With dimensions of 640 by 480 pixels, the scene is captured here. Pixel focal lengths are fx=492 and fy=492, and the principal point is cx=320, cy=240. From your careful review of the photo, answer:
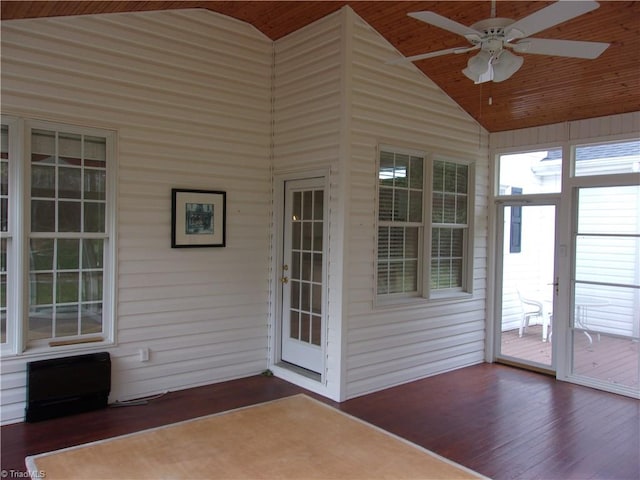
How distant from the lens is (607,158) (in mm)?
5207

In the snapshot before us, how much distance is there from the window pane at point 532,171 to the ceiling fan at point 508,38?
280 centimetres

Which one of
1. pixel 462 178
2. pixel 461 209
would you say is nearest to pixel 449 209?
pixel 461 209

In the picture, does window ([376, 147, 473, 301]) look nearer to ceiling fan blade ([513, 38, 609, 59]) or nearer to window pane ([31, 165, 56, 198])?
ceiling fan blade ([513, 38, 609, 59])

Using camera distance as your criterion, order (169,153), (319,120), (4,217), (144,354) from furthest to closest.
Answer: (319,120) < (169,153) < (144,354) < (4,217)

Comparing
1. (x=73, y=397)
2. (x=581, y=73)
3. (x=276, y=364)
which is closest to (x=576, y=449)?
(x=276, y=364)

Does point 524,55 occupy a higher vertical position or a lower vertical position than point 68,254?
higher

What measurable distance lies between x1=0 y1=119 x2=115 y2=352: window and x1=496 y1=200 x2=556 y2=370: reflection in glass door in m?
4.52

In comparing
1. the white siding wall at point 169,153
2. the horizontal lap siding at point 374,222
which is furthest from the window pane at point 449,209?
the white siding wall at point 169,153

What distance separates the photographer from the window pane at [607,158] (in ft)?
16.5

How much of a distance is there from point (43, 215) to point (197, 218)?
1.34 metres

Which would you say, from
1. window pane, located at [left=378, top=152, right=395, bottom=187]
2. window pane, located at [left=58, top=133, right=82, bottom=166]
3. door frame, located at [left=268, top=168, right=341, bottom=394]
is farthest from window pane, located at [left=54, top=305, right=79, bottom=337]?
window pane, located at [left=378, top=152, right=395, bottom=187]

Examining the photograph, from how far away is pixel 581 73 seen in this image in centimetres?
461

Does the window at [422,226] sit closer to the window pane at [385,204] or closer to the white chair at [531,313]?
the window pane at [385,204]

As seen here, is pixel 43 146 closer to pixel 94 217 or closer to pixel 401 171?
pixel 94 217
